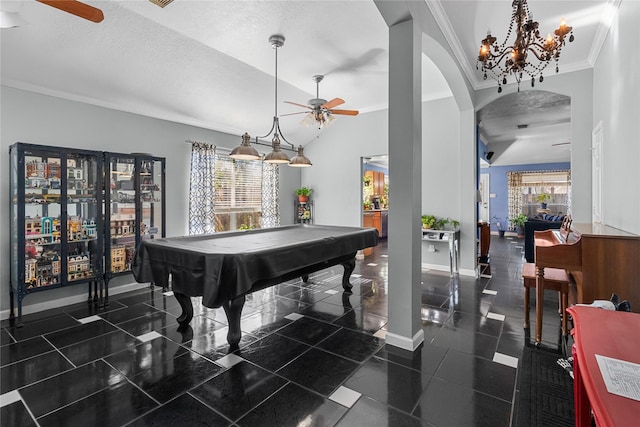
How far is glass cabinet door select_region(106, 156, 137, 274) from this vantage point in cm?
399

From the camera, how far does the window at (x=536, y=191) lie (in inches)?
431

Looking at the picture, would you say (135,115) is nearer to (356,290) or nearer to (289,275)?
(289,275)

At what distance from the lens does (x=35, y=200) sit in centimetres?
336

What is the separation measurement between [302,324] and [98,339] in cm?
189

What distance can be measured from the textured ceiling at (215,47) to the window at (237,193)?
3.88 feet

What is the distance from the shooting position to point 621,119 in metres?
2.77

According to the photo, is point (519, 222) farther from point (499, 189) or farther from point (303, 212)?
point (303, 212)

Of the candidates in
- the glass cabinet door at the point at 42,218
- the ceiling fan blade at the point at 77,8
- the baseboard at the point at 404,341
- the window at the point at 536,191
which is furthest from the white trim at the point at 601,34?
the window at the point at 536,191

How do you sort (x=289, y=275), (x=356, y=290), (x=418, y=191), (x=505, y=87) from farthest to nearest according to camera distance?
(x=505, y=87), (x=356, y=290), (x=289, y=275), (x=418, y=191)

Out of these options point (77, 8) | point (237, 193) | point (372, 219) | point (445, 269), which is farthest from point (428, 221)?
point (77, 8)

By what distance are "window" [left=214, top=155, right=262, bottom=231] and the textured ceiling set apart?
1.18m

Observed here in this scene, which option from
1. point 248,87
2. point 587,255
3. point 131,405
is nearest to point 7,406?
point 131,405

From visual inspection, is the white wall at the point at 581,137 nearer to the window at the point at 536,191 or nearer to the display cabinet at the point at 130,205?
the display cabinet at the point at 130,205

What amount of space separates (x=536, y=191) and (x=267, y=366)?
12.4m
